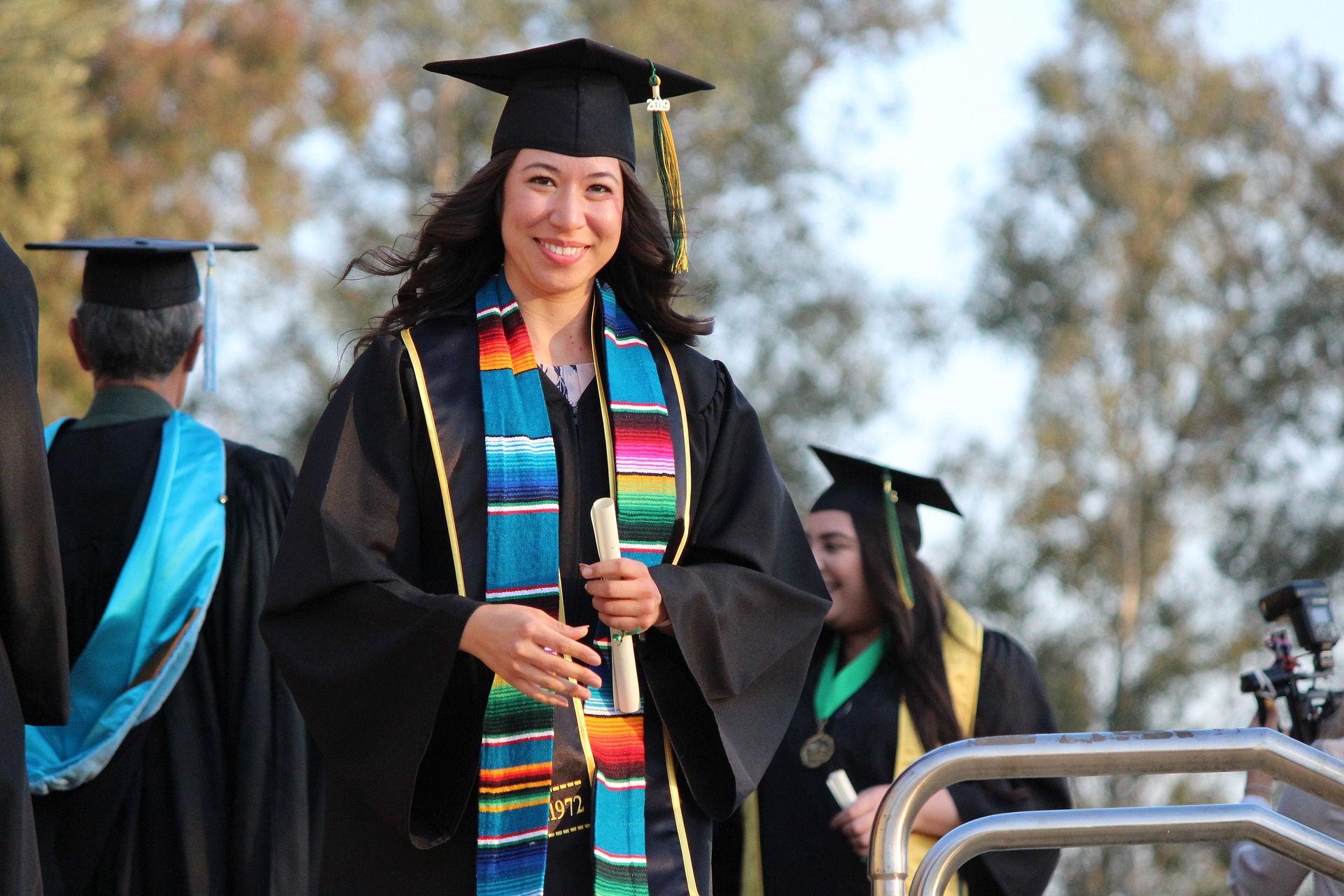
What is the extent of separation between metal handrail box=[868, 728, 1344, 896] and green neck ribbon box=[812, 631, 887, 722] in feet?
6.84

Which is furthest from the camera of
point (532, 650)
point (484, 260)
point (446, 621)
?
point (484, 260)

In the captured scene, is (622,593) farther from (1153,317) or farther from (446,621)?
(1153,317)

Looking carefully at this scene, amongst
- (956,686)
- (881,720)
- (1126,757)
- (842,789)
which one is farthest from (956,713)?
(1126,757)

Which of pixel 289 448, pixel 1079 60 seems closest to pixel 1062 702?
pixel 1079 60

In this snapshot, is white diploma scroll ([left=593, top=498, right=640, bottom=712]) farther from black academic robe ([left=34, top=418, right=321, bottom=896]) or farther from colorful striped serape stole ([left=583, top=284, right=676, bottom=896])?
black academic robe ([left=34, top=418, right=321, bottom=896])

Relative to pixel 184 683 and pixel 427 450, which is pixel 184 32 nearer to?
pixel 184 683

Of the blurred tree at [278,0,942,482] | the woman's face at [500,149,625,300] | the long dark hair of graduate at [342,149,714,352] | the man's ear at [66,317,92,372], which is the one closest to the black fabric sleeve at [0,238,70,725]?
the long dark hair of graduate at [342,149,714,352]

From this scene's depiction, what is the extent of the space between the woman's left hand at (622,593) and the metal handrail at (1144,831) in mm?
608

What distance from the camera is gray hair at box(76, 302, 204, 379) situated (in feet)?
13.4

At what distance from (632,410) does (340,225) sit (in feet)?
52.4

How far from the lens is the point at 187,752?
3.83 metres

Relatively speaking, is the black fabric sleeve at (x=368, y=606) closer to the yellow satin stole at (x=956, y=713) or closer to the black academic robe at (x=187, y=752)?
the black academic robe at (x=187, y=752)

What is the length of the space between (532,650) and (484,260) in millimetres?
983

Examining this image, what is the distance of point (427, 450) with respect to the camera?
2779mm
